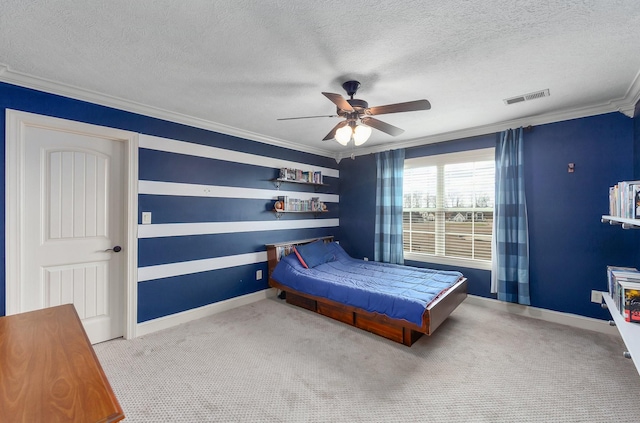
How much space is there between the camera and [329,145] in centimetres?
455

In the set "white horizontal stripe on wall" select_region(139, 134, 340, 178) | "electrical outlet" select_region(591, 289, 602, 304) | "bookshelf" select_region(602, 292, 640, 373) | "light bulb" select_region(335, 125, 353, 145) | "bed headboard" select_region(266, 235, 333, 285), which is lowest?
"electrical outlet" select_region(591, 289, 602, 304)

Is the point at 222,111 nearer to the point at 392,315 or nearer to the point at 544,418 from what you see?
the point at 392,315

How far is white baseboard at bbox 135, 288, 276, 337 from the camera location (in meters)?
2.87

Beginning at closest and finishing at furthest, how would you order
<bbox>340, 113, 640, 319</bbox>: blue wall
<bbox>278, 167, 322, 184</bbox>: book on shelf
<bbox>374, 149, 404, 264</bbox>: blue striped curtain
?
1. <bbox>340, 113, 640, 319</bbox>: blue wall
2. <bbox>278, 167, 322, 184</bbox>: book on shelf
3. <bbox>374, 149, 404, 264</bbox>: blue striped curtain

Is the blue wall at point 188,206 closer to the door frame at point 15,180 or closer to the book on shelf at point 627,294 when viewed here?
the door frame at point 15,180

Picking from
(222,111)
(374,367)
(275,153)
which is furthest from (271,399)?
(275,153)

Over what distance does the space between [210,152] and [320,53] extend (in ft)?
6.78

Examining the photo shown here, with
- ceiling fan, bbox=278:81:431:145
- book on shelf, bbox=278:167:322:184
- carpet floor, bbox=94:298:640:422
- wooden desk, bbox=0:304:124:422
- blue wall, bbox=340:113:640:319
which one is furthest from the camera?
book on shelf, bbox=278:167:322:184

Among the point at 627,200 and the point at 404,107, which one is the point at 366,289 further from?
the point at 627,200

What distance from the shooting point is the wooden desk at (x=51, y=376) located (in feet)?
2.48

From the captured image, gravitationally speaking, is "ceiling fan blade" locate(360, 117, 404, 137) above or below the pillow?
above

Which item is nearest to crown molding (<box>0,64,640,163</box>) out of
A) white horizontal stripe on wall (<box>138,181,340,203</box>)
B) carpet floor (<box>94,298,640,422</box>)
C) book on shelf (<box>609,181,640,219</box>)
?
white horizontal stripe on wall (<box>138,181,340,203</box>)

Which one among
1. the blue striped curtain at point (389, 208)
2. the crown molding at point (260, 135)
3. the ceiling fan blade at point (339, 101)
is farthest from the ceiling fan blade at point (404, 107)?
the blue striped curtain at point (389, 208)

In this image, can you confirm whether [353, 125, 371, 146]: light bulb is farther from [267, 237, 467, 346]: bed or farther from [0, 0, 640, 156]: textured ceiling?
[267, 237, 467, 346]: bed
